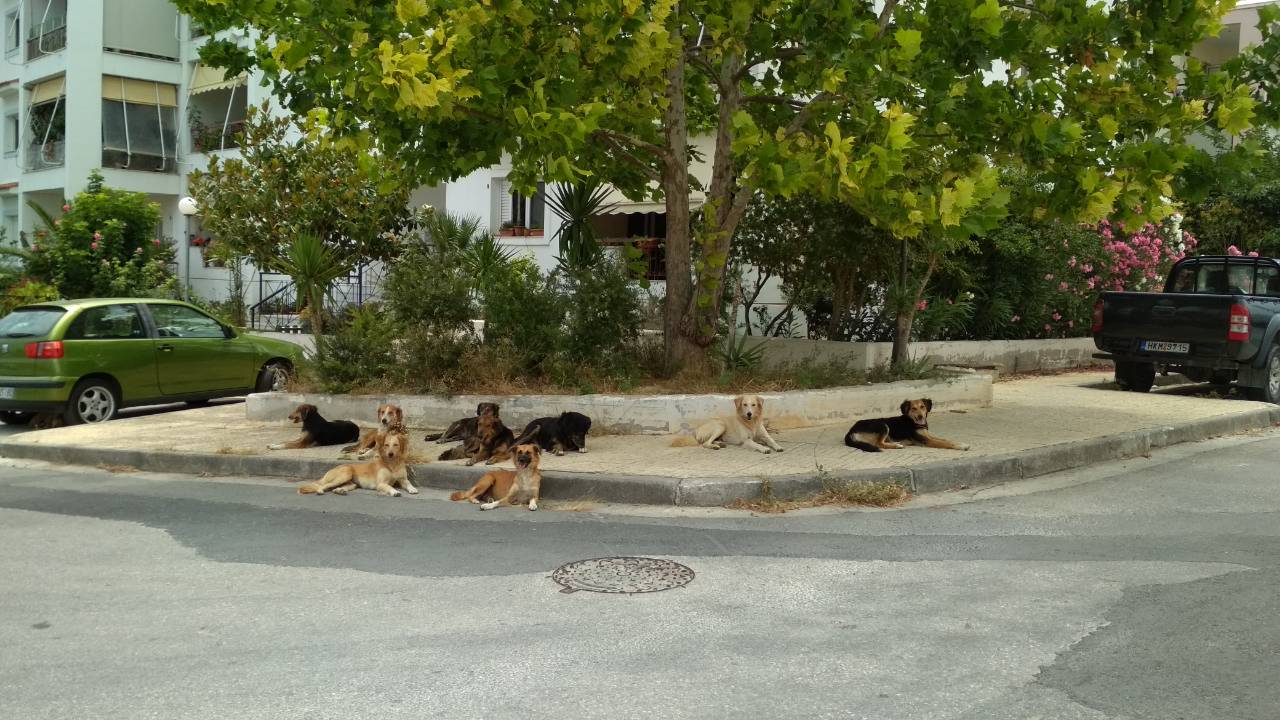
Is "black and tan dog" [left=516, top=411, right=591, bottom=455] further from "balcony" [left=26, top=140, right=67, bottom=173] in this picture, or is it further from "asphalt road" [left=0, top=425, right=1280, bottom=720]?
"balcony" [left=26, top=140, right=67, bottom=173]

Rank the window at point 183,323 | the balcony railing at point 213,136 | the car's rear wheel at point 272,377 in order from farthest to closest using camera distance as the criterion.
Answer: the balcony railing at point 213,136
the car's rear wheel at point 272,377
the window at point 183,323

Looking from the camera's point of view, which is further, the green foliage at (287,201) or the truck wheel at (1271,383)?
the green foliage at (287,201)

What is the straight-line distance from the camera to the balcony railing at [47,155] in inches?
1096

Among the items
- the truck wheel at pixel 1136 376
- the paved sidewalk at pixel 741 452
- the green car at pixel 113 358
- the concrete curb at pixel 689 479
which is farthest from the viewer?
the truck wheel at pixel 1136 376

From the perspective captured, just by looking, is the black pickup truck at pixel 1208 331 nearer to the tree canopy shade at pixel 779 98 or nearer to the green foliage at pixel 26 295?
the tree canopy shade at pixel 779 98

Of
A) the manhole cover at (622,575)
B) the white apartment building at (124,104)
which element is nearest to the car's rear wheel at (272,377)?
the manhole cover at (622,575)

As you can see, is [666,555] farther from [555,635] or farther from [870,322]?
[870,322]

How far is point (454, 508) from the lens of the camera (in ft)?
23.1

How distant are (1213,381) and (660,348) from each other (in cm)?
803

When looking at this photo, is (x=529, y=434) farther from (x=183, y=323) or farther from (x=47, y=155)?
(x=47, y=155)

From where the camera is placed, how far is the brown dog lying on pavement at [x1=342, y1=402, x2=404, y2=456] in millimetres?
7945

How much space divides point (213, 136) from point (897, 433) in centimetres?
2404

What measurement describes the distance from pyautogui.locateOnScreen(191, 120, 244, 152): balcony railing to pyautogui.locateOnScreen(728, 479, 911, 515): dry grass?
22545 millimetres

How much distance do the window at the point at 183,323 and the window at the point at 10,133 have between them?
24.1m
